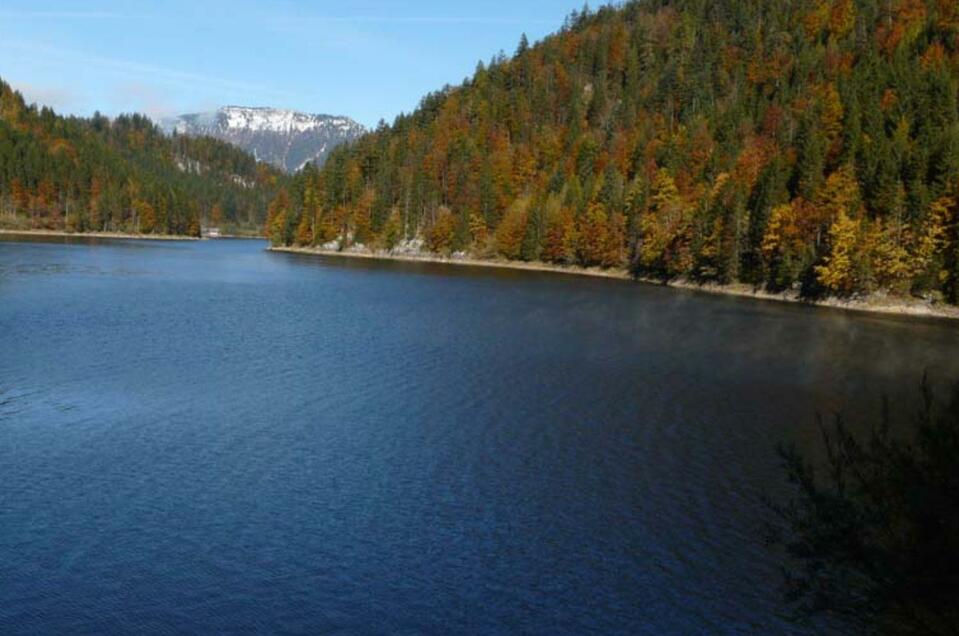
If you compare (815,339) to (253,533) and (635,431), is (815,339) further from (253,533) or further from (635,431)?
(253,533)

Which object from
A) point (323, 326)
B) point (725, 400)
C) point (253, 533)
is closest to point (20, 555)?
point (253, 533)

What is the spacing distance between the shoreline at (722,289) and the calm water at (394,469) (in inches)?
1142

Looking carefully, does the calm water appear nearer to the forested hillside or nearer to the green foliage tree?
the green foliage tree

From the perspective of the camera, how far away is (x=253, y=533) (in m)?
22.0

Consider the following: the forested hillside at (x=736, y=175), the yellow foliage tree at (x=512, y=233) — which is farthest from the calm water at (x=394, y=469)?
the yellow foliage tree at (x=512, y=233)

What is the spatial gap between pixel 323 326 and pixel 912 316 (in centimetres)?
6687

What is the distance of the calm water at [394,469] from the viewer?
18.5 metres

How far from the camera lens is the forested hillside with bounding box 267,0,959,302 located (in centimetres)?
9738

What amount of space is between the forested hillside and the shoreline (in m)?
1.59

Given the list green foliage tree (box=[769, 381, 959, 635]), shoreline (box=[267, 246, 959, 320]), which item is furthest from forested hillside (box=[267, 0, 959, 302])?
green foliage tree (box=[769, 381, 959, 635])

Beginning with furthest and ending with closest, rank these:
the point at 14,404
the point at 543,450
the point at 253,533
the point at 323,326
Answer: the point at 323,326 < the point at 14,404 < the point at 543,450 < the point at 253,533

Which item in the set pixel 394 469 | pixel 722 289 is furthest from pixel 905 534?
pixel 722 289

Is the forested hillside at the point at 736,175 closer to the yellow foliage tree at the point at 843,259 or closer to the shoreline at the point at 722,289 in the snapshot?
the yellow foliage tree at the point at 843,259

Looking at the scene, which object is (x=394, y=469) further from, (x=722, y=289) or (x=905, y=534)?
(x=722, y=289)
